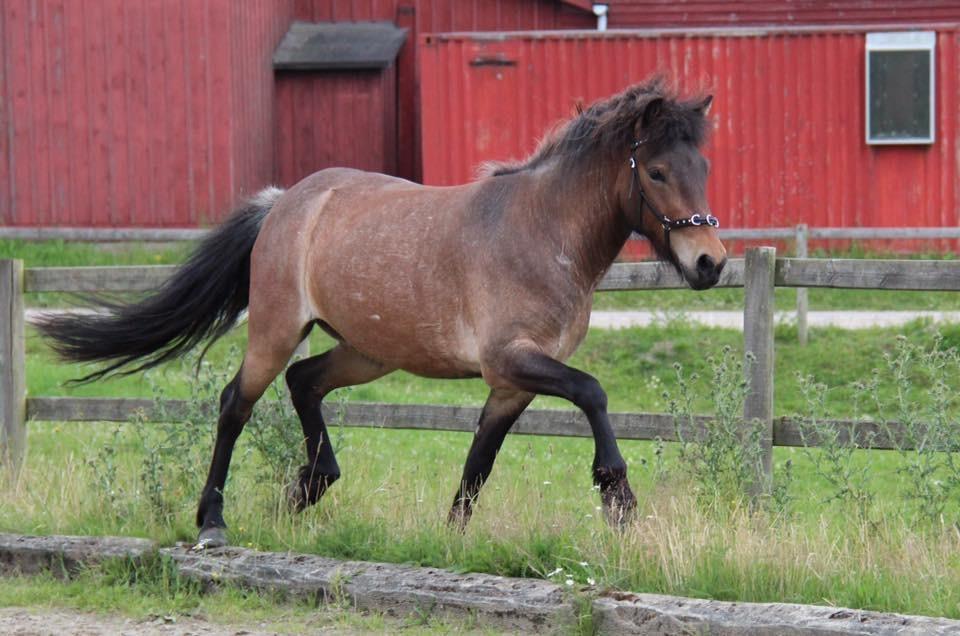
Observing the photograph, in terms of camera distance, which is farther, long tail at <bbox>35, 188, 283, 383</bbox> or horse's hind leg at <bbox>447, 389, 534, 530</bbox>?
long tail at <bbox>35, 188, 283, 383</bbox>

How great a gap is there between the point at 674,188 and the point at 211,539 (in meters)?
2.56

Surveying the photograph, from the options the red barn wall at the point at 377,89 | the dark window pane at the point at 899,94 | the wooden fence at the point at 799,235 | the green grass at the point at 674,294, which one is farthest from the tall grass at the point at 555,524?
the red barn wall at the point at 377,89

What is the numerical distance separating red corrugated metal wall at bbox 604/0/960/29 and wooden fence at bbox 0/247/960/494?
16.1 m

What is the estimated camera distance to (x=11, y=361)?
905 centimetres

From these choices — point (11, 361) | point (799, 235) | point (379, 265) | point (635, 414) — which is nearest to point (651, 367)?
point (799, 235)

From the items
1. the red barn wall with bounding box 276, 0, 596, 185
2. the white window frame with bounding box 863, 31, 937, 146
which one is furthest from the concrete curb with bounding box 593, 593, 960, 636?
the red barn wall with bounding box 276, 0, 596, 185

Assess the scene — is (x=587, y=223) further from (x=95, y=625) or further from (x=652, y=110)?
(x=95, y=625)

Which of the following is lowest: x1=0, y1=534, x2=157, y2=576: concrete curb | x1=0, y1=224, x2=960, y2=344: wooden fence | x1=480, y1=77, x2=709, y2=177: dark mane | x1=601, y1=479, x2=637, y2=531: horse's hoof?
x1=0, y1=534, x2=157, y2=576: concrete curb

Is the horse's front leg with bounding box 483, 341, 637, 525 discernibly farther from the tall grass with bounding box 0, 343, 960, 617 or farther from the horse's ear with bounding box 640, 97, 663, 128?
the horse's ear with bounding box 640, 97, 663, 128

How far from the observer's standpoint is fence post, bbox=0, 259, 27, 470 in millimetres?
8977

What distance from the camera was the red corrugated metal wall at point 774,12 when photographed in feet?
77.0

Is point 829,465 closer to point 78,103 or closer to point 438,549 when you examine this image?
point 438,549

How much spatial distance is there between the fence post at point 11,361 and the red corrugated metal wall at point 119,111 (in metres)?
12.4

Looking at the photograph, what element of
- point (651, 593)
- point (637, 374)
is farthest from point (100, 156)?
point (651, 593)
